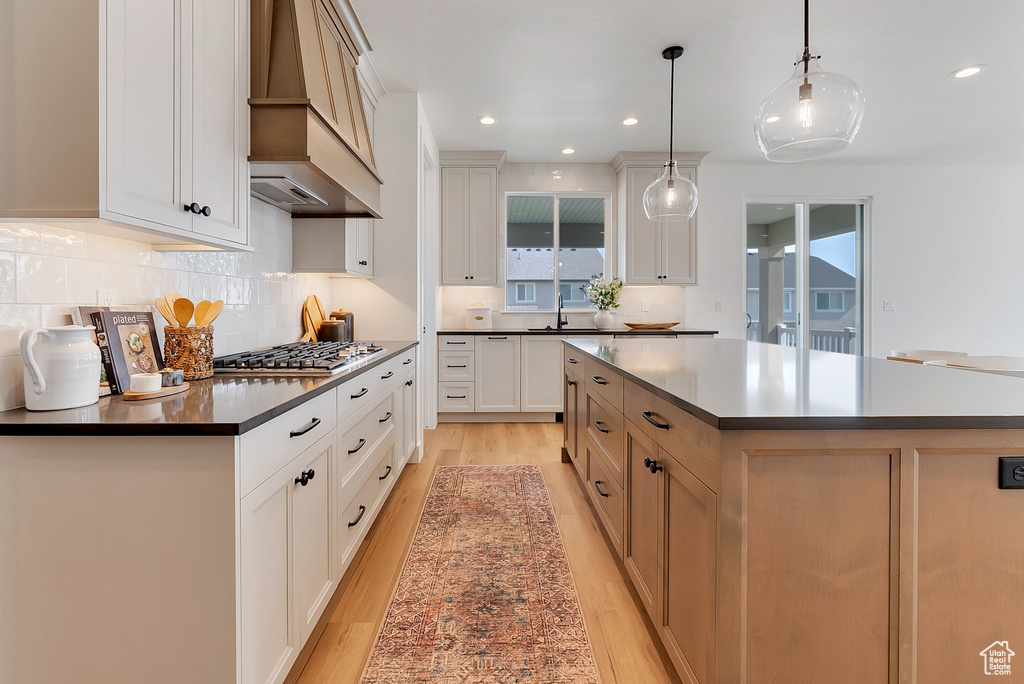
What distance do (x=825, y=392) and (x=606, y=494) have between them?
3.88 ft

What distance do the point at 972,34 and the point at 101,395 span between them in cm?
455

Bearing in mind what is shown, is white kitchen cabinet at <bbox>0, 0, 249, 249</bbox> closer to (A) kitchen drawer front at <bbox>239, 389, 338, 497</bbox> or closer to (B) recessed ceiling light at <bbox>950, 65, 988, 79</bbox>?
(A) kitchen drawer front at <bbox>239, 389, 338, 497</bbox>

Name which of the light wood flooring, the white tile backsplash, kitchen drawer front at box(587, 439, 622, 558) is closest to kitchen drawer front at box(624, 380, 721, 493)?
kitchen drawer front at box(587, 439, 622, 558)

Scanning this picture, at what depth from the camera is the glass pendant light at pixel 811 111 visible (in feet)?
5.71

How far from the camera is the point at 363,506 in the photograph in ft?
7.09

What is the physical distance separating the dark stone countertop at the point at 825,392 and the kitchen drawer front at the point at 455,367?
292cm

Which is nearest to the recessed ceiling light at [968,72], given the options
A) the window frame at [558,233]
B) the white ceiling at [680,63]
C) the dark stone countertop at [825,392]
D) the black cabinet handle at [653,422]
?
the white ceiling at [680,63]

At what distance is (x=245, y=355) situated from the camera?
2.30 metres

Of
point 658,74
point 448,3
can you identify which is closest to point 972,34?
point 658,74

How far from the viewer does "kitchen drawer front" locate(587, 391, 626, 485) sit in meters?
2.01

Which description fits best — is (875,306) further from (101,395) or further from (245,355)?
(101,395)

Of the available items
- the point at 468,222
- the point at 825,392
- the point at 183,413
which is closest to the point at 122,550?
the point at 183,413

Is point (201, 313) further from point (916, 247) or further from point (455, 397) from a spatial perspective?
point (916, 247)

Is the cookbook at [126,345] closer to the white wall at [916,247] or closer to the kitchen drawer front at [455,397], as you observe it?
the kitchen drawer front at [455,397]
